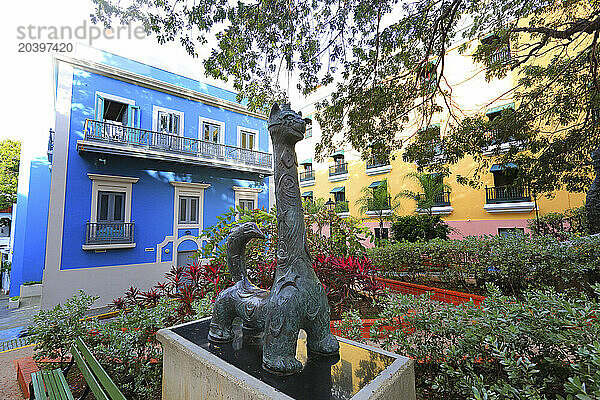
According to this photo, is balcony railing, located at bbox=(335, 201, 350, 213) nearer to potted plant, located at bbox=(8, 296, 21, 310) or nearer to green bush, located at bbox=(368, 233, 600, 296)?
green bush, located at bbox=(368, 233, 600, 296)

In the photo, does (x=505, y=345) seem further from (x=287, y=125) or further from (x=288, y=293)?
(x=287, y=125)

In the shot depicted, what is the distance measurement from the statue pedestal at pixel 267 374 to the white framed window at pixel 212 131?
30.7 ft

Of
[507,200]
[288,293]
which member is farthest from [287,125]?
[507,200]

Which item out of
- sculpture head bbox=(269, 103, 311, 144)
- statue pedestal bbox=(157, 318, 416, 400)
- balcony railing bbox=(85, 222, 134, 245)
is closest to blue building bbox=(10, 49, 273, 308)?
balcony railing bbox=(85, 222, 134, 245)

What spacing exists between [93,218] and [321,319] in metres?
8.82

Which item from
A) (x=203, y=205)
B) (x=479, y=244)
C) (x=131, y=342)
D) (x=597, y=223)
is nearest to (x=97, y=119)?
(x=203, y=205)

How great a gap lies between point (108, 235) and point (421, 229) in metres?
10.3

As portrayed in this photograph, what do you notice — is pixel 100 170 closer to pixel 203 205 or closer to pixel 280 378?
pixel 203 205

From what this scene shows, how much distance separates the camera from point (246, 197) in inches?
460

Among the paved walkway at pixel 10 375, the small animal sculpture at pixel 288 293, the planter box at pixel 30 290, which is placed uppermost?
the small animal sculpture at pixel 288 293

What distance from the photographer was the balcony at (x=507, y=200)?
38.5 feet

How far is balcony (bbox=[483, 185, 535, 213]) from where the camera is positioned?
11734 millimetres

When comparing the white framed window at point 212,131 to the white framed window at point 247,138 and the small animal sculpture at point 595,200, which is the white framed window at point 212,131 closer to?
the white framed window at point 247,138

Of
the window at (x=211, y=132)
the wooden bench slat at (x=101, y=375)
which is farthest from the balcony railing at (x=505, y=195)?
the wooden bench slat at (x=101, y=375)
